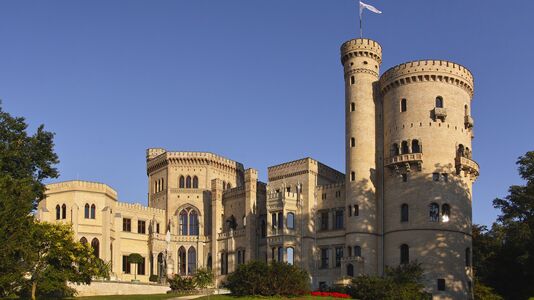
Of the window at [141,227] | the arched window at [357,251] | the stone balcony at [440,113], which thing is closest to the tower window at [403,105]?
the stone balcony at [440,113]

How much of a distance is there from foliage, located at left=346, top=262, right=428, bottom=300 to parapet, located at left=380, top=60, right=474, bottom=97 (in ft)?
62.0

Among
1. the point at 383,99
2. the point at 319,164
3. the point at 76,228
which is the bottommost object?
the point at 76,228

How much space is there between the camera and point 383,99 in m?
76.3

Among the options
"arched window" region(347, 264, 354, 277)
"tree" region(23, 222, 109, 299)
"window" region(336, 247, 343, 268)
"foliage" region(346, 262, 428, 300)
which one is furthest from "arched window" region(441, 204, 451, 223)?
"tree" region(23, 222, 109, 299)

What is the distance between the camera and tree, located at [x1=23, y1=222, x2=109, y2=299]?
53.4 m

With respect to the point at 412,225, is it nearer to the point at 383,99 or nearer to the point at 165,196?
the point at 383,99

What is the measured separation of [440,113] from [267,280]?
2555 centimetres

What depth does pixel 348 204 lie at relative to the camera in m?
74.3

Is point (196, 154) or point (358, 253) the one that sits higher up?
point (196, 154)

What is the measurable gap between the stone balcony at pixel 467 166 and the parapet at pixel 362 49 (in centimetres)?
1421

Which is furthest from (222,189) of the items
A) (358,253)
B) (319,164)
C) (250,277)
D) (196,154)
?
(250,277)

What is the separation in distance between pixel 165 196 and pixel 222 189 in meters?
6.93

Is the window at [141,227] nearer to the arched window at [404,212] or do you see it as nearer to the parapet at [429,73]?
the arched window at [404,212]

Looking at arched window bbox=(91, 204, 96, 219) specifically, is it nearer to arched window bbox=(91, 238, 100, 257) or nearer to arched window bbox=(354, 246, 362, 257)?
arched window bbox=(91, 238, 100, 257)
